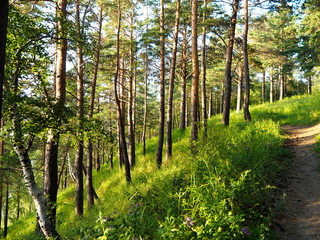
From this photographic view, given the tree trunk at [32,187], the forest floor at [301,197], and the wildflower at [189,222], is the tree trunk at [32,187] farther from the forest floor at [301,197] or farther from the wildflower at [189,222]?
the forest floor at [301,197]

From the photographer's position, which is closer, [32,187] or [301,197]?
[301,197]

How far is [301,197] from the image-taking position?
13.5ft

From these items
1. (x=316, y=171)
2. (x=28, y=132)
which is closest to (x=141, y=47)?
(x=28, y=132)

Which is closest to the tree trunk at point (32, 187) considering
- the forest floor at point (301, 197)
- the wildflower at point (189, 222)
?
the wildflower at point (189, 222)

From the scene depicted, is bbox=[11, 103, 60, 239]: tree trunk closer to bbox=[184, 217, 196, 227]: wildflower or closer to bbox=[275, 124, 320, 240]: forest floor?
bbox=[184, 217, 196, 227]: wildflower

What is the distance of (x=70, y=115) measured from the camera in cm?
490

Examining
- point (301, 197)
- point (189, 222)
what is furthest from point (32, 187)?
point (301, 197)

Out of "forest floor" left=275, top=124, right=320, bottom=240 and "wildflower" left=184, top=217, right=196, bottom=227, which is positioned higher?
"wildflower" left=184, top=217, right=196, bottom=227

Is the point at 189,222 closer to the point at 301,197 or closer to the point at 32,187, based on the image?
the point at 301,197

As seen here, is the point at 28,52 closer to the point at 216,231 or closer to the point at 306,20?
the point at 216,231

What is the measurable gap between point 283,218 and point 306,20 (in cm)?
1765

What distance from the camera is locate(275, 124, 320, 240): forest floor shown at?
3.18m

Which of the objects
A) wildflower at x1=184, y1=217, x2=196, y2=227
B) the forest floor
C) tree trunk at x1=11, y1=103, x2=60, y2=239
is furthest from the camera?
tree trunk at x1=11, y1=103, x2=60, y2=239

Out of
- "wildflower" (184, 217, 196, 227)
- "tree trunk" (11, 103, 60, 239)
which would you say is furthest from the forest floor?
"tree trunk" (11, 103, 60, 239)
